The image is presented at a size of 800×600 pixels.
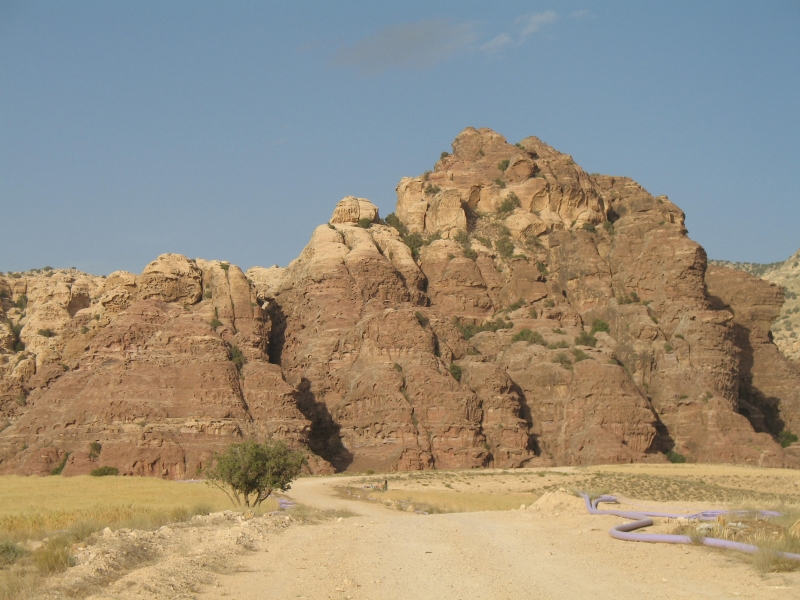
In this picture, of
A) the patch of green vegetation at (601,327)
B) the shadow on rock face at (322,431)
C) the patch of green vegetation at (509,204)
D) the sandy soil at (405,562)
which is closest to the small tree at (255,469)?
the sandy soil at (405,562)

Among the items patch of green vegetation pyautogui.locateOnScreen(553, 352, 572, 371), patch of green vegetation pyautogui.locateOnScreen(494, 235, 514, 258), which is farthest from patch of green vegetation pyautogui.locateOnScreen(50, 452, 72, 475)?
patch of green vegetation pyautogui.locateOnScreen(494, 235, 514, 258)

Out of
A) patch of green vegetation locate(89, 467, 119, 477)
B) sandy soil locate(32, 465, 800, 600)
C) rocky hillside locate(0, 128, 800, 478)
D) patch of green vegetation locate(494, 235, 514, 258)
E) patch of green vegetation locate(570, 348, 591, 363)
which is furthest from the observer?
patch of green vegetation locate(494, 235, 514, 258)

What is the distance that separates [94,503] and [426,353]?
33.3 metres

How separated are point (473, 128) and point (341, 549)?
272 ft

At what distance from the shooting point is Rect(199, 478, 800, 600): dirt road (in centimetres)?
1554

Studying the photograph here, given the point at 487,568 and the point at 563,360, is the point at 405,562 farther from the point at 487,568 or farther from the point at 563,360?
the point at 563,360

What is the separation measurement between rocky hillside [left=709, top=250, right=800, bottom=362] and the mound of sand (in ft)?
296

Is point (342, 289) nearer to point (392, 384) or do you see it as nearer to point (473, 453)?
point (392, 384)

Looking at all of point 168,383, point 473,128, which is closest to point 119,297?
point 168,383

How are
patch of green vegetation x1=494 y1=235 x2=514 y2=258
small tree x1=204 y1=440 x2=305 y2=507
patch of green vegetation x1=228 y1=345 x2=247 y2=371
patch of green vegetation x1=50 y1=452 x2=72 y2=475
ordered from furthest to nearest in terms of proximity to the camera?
1. patch of green vegetation x1=494 y1=235 x2=514 y2=258
2. patch of green vegetation x1=228 y1=345 x2=247 y2=371
3. patch of green vegetation x1=50 y1=452 x2=72 y2=475
4. small tree x1=204 y1=440 x2=305 y2=507

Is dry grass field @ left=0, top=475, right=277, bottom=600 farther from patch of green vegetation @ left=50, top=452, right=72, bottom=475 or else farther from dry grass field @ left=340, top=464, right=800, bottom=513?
dry grass field @ left=340, top=464, right=800, bottom=513

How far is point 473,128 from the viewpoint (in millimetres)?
99750

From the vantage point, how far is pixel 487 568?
18047mm

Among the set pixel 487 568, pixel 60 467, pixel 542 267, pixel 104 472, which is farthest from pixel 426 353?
pixel 487 568
